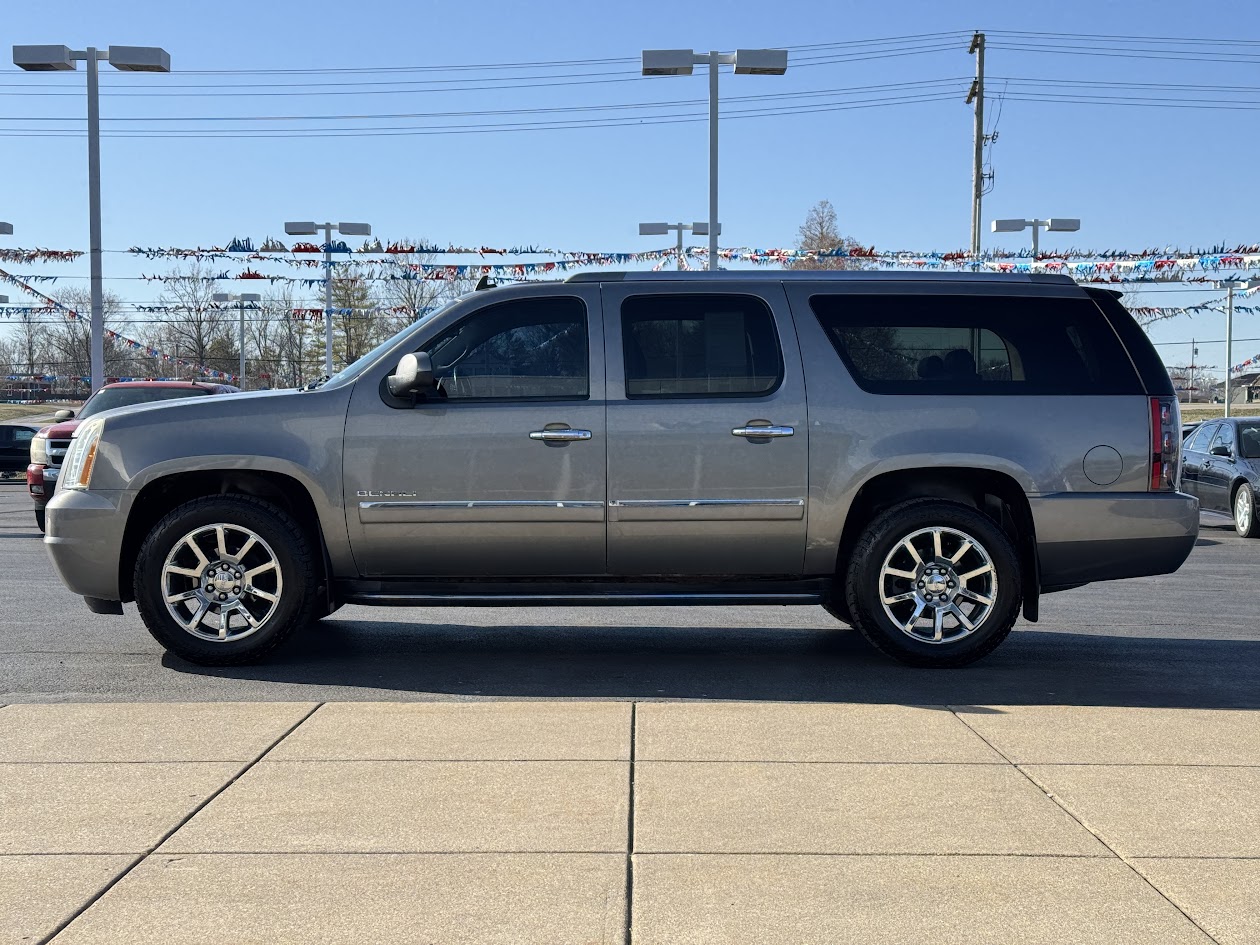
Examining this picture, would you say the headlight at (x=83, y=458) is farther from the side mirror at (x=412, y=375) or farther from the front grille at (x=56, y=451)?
the front grille at (x=56, y=451)

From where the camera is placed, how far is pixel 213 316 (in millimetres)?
63281

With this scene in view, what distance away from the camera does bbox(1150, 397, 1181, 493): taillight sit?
6.64 meters

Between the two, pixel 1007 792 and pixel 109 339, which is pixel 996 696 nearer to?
pixel 1007 792

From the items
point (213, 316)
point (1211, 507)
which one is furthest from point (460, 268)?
point (213, 316)

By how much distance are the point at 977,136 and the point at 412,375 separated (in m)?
32.5

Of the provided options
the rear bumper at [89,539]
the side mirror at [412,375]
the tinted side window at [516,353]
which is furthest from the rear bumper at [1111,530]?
the rear bumper at [89,539]

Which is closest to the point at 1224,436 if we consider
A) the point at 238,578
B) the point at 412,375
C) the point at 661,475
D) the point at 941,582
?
the point at 941,582

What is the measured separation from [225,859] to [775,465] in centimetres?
353

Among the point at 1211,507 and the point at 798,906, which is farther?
the point at 1211,507

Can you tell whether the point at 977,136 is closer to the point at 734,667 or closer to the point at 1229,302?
the point at 1229,302

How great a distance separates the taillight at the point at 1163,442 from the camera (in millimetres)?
6641

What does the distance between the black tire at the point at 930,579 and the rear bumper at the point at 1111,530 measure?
0.70 ft

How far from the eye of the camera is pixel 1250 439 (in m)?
16.4

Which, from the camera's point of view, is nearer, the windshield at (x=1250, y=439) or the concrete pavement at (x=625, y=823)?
the concrete pavement at (x=625, y=823)
